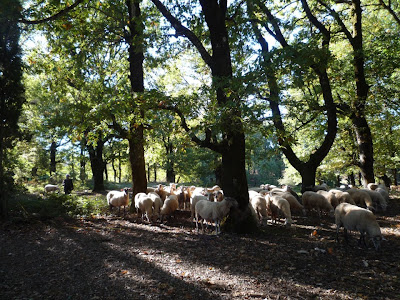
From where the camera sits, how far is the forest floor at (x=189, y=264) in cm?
433

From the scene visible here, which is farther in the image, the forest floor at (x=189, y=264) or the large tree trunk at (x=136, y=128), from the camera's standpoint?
the large tree trunk at (x=136, y=128)

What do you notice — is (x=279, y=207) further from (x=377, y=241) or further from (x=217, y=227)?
(x=377, y=241)

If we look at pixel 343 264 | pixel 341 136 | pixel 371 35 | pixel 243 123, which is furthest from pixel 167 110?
pixel 341 136

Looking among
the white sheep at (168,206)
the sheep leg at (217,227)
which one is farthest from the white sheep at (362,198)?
the white sheep at (168,206)

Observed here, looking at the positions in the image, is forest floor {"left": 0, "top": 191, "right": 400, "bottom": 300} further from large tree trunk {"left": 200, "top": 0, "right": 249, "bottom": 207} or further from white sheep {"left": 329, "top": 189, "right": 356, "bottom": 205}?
white sheep {"left": 329, "top": 189, "right": 356, "bottom": 205}

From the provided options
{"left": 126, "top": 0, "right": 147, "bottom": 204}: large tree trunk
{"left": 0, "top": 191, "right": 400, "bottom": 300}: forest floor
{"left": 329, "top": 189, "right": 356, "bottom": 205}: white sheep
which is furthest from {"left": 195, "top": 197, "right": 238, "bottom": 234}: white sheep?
{"left": 329, "top": 189, "right": 356, "bottom": 205}: white sheep

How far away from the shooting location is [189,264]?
559cm

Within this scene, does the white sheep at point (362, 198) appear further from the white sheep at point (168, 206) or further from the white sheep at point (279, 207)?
the white sheep at point (168, 206)

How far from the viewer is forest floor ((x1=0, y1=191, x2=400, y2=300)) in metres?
4.33

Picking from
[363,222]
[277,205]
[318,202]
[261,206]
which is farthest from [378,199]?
[363,222]

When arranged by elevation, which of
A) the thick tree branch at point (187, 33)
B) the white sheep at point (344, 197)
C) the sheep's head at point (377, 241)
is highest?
the thick tree branch at point (187, 33)

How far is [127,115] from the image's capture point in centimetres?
912

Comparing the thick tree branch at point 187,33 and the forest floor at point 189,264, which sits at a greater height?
the thick tree branch at point 187,33

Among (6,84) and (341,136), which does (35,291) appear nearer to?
(6,84)
